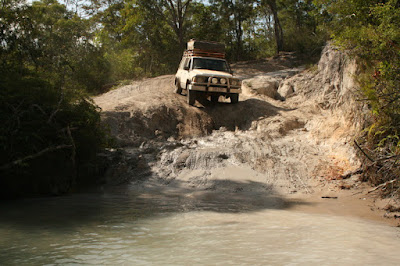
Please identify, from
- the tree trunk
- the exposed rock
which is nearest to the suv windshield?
the exposed rock

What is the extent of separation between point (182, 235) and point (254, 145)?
17.6ft

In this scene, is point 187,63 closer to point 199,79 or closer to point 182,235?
point 199,79

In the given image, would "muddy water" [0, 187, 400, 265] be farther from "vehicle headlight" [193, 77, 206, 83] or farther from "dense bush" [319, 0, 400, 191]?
"vehicle headlight" [193, 77, 206, 83]

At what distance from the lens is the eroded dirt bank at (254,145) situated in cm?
849

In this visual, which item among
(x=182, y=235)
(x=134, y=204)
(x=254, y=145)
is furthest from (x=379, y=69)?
(x=134, y=204)

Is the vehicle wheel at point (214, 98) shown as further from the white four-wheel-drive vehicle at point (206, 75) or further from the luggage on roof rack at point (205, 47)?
the luggage on roof rack at point (205, 47)

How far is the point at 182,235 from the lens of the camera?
5.34 m

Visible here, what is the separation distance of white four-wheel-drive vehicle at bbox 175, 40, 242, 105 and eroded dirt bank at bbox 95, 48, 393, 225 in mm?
476

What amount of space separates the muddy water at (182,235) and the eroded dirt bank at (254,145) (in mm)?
1050

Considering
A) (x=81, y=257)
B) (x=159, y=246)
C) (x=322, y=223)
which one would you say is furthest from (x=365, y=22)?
(x=81, y=257)

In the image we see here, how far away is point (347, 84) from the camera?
10609mm

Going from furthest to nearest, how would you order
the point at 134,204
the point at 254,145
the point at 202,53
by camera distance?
the point at 202,53, the point at 254,145, the point at 134,204

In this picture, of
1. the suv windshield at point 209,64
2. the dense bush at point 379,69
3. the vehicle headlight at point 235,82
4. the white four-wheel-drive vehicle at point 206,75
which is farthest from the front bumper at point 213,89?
the dense bush at point 379,69

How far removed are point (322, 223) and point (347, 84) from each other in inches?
224
